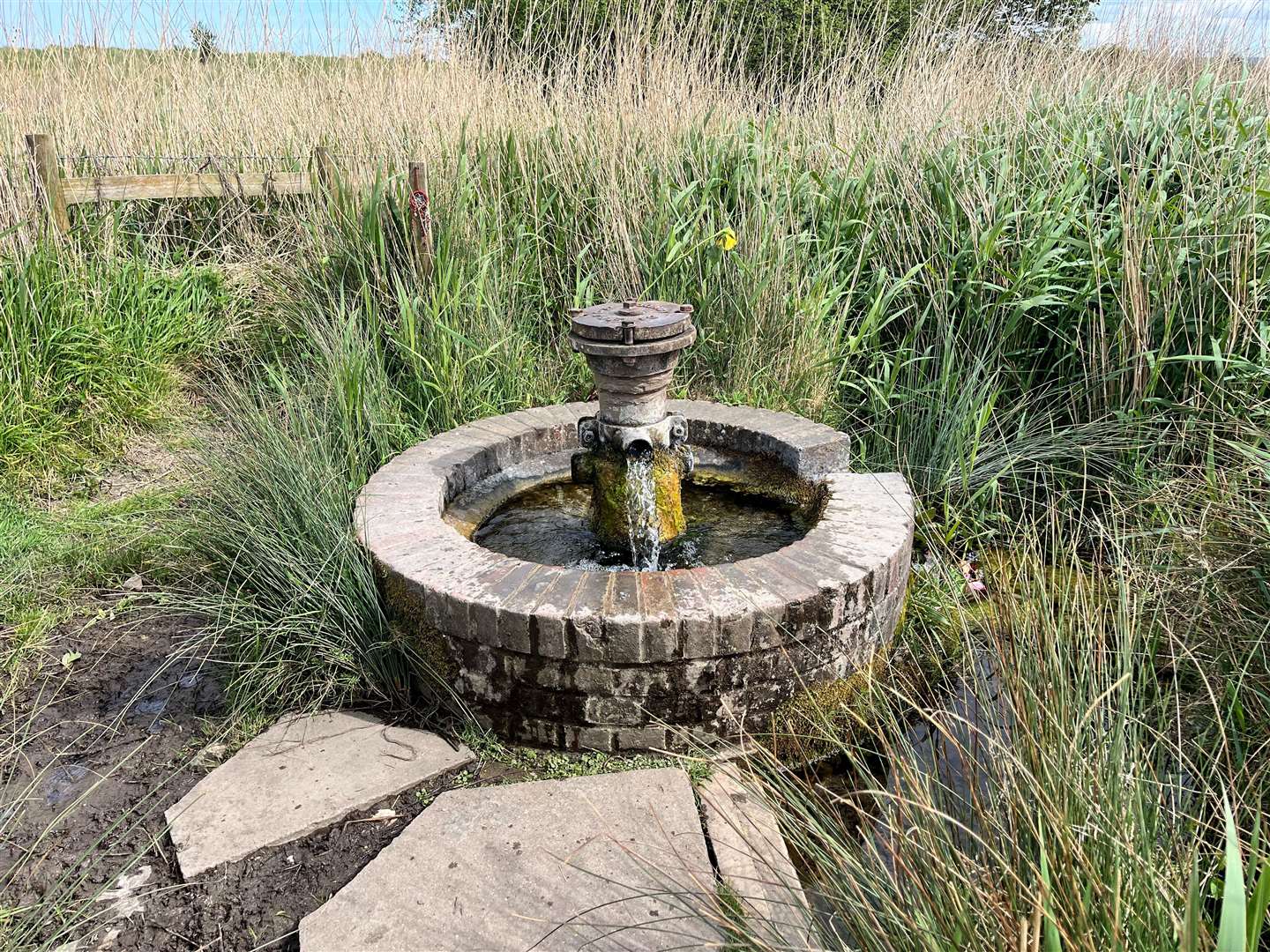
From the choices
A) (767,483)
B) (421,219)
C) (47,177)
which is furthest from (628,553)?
(47,177)

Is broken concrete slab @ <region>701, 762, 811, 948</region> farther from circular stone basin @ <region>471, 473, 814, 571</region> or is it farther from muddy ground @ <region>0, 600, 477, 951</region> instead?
circular stone basin @ <region>471, 473, 814, 571</region>

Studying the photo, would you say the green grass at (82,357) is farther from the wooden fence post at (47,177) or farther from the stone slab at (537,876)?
the stone slab at (537,876)

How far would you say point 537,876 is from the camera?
187 cm

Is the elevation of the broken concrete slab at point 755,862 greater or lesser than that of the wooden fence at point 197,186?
lesser

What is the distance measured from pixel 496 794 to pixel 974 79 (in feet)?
17.4

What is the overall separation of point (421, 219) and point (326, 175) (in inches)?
50.4

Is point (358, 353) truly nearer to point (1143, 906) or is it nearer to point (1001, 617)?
point (1001, 617)

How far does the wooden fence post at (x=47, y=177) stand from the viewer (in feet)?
15.1

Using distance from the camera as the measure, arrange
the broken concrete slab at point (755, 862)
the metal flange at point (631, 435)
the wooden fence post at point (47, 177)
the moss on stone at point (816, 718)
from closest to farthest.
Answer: the broken concrete slab at point (755, 862) < the moss on stone at point (816, 718) < the metal flange at point (631, 435) < the wooden fence post at point (47, 177)

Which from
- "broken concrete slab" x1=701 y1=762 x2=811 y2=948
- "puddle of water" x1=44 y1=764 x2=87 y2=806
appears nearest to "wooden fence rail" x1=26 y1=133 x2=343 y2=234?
"puddle of water" x1=44 y1=764 x2=87 y2=806

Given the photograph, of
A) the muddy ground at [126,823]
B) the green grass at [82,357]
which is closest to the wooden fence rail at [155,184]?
the green grass at [82,357]

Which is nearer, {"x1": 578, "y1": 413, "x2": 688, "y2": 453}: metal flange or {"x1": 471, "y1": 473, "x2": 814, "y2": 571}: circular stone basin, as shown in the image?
{"x1": 578, "y1": 413, "x2": 688, "y2": 453}: metal flange

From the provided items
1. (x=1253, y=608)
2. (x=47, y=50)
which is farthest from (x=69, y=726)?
(x=47, y=50)

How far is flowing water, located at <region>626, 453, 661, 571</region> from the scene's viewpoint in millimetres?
2885
